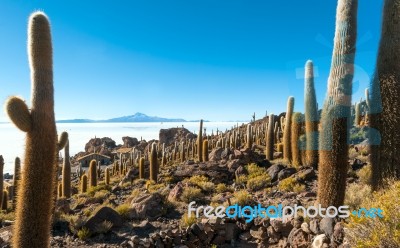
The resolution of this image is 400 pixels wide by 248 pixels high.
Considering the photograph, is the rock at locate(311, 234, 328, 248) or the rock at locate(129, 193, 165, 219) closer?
the rock at locate(311, 234, 328, 248)

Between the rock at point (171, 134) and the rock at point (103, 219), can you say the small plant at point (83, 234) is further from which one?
the rock at point (171, 134)

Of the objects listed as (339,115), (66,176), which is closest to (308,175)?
(339,115)

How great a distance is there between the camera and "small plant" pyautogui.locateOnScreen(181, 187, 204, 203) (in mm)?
12719

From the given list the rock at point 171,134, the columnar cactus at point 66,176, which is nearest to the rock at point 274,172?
the columnar cactus at point 66,176

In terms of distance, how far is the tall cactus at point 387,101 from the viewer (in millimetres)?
7691

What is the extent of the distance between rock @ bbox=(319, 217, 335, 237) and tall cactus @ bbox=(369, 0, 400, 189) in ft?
4.91

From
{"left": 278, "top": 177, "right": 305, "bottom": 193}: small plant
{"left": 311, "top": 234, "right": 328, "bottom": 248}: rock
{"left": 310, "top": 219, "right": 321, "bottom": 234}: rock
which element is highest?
{"left": 278, "top": 177, "right": 305, "bottom": 193}: small plant

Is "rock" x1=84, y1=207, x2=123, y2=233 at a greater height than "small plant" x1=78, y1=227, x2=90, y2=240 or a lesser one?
greater

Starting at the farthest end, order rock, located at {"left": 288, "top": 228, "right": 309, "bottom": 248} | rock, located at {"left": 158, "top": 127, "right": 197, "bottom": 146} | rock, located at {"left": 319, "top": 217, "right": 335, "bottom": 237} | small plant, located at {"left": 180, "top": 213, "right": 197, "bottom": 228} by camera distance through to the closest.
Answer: rock, located at {"left": 158, "top": 127, "right": 197, "bottom": 146}
small plant, located at {"left": 180, "top": 213, "right": 197, "bottom": 228}
rock, located at {"left": 288, "top": 228, "right": 309, "bottom": 248}
rock, located at {"left": 319, "top": 217, "right": 335, "bottom": 237}

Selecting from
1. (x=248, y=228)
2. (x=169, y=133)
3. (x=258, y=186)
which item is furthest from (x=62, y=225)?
(x=169, y=133)

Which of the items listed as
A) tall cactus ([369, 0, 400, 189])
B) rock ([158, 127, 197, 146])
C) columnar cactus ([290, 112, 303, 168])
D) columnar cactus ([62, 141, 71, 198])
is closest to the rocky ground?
tall cactus ([369, 0, 400, 189])

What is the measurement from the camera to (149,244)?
8.84 meters

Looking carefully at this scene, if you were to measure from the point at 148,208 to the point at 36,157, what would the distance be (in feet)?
17.4

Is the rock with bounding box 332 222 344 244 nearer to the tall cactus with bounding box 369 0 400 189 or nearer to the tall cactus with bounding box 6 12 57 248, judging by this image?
the tall cactus with bounding box 369 0 400 189
